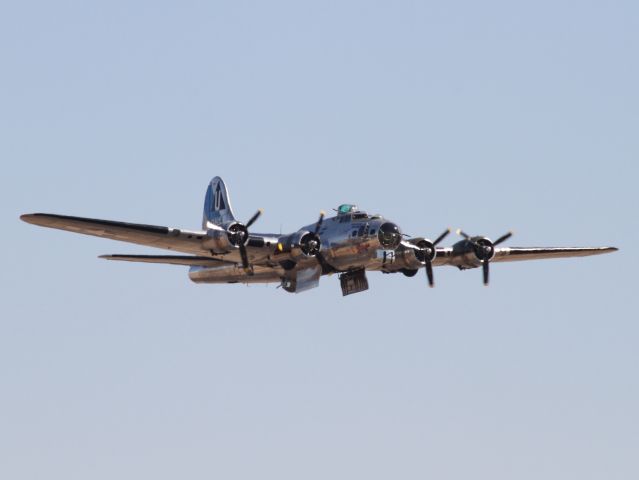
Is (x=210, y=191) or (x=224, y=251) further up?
(x=210, y=191)

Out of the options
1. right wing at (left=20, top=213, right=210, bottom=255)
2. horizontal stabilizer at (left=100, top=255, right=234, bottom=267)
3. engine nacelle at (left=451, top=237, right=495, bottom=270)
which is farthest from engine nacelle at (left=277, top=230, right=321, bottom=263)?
engine nacelle at (left=451, top=237, right=495, bottom=270)

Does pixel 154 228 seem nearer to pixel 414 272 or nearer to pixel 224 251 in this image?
pixel 224 251

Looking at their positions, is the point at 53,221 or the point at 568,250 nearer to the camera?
the point at 53,221

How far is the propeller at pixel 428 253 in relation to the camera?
6112 centimetres

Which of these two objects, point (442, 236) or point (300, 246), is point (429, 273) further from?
point (300, 246)

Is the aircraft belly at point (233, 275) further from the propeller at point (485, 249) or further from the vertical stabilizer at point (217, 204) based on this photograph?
the propeller at point (485, 249)

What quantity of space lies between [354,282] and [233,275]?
627 centimetres

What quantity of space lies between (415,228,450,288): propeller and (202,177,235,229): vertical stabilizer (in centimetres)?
925

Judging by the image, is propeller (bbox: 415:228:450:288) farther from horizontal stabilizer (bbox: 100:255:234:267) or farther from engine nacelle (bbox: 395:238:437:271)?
horizontal stabilizer (bbox: 100:255:234:267)

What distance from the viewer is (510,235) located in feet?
204

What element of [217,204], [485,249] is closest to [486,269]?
[485,249]

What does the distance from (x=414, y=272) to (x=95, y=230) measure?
16054 millimetres

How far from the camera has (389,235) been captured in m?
56.1

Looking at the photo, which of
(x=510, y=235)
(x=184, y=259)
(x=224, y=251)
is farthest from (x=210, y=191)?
(x=510, y=235)
